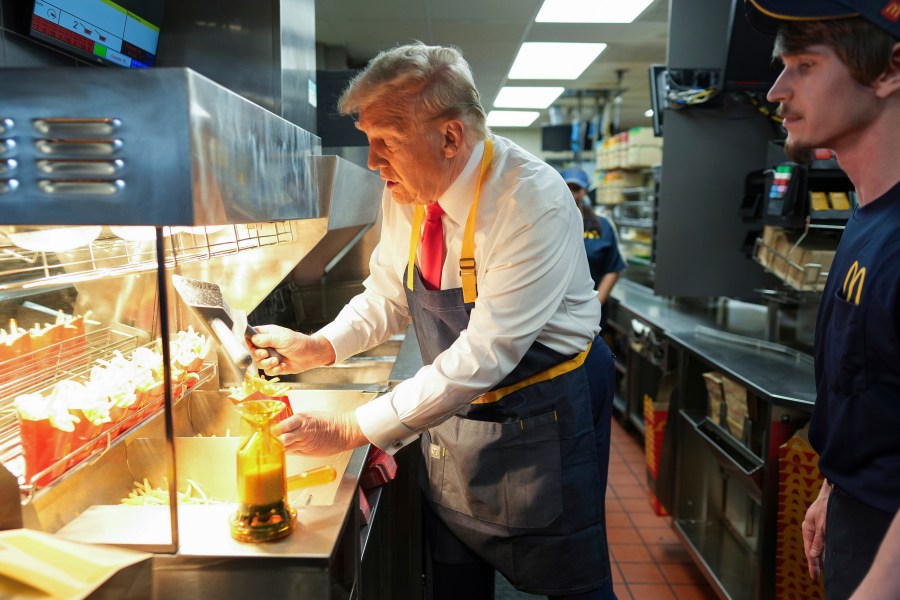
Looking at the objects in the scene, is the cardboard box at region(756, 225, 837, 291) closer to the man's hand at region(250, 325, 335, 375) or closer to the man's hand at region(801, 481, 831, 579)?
the man's hand at region(801, 481, 831, 579)

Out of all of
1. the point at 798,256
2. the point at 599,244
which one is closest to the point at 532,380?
the point at 798,256

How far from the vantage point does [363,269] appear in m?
3.32

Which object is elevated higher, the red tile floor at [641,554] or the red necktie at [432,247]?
the red necktie at [432,247]

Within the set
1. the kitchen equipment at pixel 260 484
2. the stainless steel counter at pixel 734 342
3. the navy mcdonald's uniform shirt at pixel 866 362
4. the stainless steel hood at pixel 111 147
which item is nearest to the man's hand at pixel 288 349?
the kitchen equipment at pixel 260 484

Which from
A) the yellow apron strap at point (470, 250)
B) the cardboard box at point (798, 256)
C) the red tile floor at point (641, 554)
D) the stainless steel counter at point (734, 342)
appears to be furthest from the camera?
the red tile floor at point (641, 554)

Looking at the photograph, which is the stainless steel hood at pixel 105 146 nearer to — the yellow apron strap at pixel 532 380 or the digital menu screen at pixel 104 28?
the digital menu screen at pixel 104 28

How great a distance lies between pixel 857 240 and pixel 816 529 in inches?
25.2

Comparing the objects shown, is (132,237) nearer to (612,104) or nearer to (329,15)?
→ (329,15)

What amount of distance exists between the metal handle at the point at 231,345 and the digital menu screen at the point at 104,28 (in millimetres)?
558

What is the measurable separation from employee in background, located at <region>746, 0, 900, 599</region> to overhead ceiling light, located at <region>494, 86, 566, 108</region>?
7464mm

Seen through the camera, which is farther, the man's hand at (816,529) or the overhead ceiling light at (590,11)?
the overhead ceiling light at (590,11)

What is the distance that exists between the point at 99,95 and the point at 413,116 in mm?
814

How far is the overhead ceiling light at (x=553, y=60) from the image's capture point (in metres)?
6.35

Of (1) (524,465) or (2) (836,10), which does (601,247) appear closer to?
(1) (524,465)
